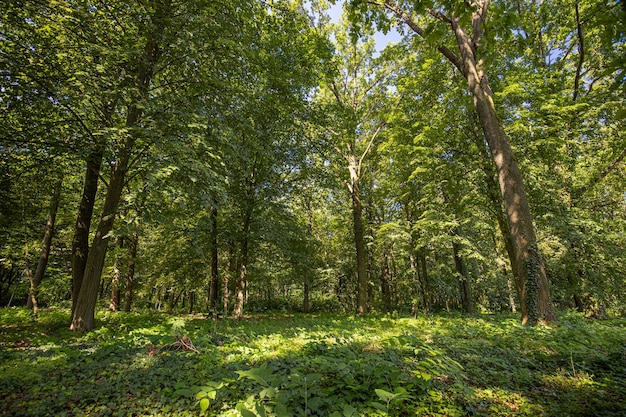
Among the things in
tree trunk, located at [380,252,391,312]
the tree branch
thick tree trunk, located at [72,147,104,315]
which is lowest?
tree trunk, located at [380,252,391,312]

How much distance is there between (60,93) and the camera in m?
6.27

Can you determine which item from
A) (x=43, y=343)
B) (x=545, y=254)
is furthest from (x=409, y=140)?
(x=43, y=343)

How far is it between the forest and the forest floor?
40 mm

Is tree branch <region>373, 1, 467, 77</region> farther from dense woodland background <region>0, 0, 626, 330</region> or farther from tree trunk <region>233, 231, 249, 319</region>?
tree trunk <region>233, 231, 249, 319</region>

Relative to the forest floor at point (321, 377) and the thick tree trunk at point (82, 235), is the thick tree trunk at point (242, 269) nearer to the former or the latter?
the thick tree trunk at point (82, 235)

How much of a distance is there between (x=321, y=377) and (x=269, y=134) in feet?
28.8

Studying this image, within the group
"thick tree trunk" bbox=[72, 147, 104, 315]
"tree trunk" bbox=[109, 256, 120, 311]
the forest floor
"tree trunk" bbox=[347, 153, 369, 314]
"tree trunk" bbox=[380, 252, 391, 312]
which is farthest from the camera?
"tree trunk" bbox=[380, 252, 391, 312]

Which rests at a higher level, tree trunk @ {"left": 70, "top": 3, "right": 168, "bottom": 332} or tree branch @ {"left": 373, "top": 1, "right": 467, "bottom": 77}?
tree branch @ {"left": 373, "top": 1, "right": 467, "bottom": 77}

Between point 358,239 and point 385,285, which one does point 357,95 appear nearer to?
point 358,239

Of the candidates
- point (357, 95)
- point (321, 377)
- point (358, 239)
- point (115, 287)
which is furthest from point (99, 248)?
point (357, 95)

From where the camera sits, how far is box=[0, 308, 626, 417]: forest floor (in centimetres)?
310

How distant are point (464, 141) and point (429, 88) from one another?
3171 mm

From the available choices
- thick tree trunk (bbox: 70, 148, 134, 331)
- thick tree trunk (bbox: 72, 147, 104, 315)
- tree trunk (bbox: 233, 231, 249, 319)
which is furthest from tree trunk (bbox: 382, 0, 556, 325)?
thick tree trunk (bbox: 72, 147, 104, 315)

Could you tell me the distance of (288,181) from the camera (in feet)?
48.0
